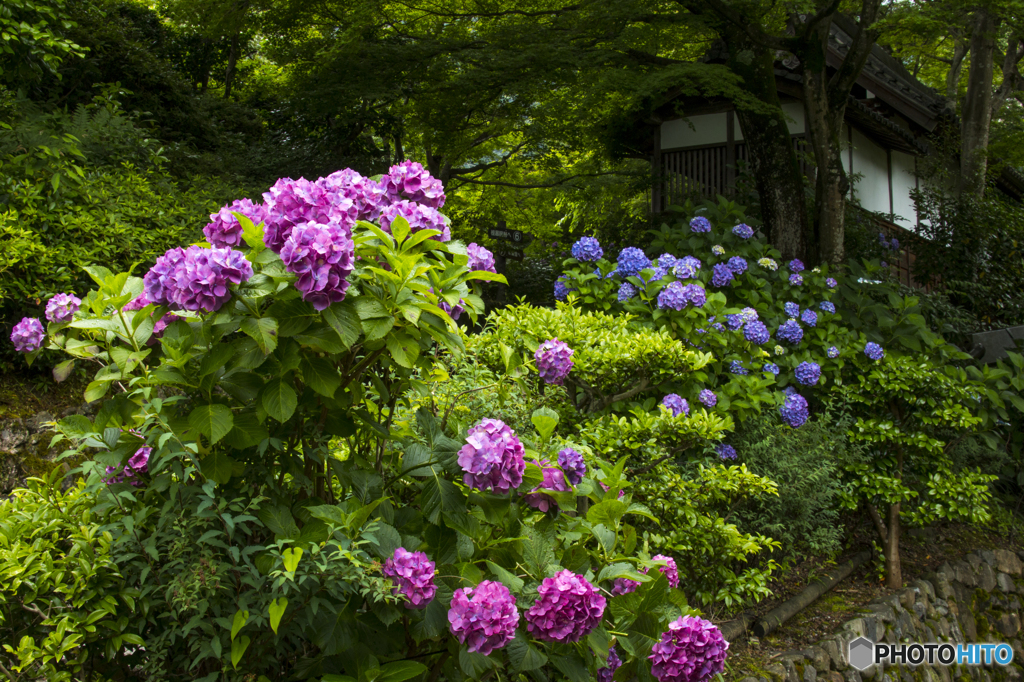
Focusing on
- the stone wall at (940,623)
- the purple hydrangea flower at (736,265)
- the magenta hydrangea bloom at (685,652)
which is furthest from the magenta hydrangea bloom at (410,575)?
the purple hydrangea flower at (736,265)

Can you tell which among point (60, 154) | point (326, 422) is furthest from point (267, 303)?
point (60, 154)

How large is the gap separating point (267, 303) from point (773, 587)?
4.20 m

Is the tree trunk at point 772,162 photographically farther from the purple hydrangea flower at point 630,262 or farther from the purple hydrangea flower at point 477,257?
the purple hydrangea flower at point 477,257

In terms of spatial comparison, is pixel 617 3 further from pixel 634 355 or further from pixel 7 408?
pixel 7 408

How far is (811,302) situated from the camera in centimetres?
611

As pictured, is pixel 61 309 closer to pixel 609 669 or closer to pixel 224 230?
pixel 224 230

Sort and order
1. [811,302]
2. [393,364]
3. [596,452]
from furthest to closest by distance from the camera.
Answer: [811,302] < [596,452] < [393,364]

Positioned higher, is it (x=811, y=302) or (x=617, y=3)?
(x=617, y=3)

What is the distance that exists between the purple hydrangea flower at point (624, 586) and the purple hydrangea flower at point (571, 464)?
321 millimetres

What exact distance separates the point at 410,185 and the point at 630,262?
321 cm

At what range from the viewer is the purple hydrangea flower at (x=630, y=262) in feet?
16.7

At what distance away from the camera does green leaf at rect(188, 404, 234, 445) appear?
165cm

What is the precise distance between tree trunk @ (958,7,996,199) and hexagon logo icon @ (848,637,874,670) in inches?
308

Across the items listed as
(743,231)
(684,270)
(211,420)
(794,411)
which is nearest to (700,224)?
(743,231)
